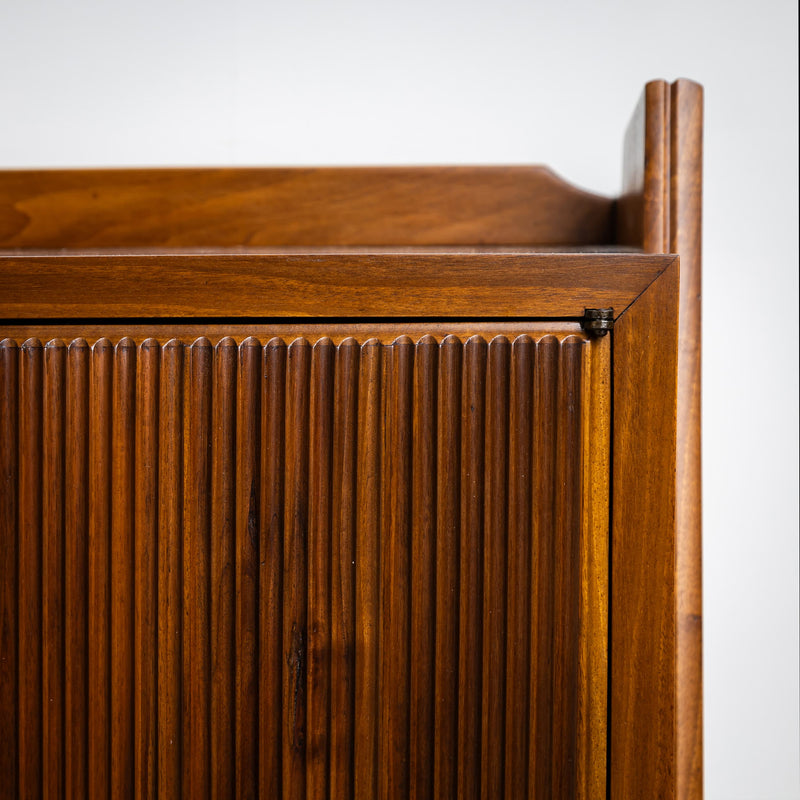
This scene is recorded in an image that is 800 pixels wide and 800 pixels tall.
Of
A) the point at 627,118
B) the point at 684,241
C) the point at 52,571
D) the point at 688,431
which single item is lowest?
the point at 52,571

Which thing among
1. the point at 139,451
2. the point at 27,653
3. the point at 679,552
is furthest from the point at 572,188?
the point at 27,653

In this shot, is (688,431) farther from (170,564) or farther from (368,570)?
(170,564)

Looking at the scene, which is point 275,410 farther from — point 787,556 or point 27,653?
point 787,556

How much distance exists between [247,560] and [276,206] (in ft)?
1.21

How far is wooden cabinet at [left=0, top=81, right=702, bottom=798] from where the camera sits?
385mm

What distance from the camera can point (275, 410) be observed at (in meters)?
0.39

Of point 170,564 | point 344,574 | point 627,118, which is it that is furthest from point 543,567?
point 627,118

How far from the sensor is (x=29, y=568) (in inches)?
15.5

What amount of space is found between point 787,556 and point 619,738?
1.26 ft

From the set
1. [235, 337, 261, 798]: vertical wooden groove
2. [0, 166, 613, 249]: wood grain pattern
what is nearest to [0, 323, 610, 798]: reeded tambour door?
[235, 337, 261, 798]: vertical wooden groove

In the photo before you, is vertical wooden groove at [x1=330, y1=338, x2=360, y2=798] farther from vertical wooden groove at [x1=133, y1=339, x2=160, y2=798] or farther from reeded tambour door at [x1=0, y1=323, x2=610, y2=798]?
vertical wooden groove at [x1=133, y1=339, x2=160, y2=798]

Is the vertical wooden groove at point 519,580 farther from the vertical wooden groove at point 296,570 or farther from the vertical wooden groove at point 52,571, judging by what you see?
the vertical wooden groove at point 52,571

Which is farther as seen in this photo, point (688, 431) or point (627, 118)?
point (627, 118)

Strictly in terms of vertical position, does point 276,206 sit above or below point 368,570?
above
